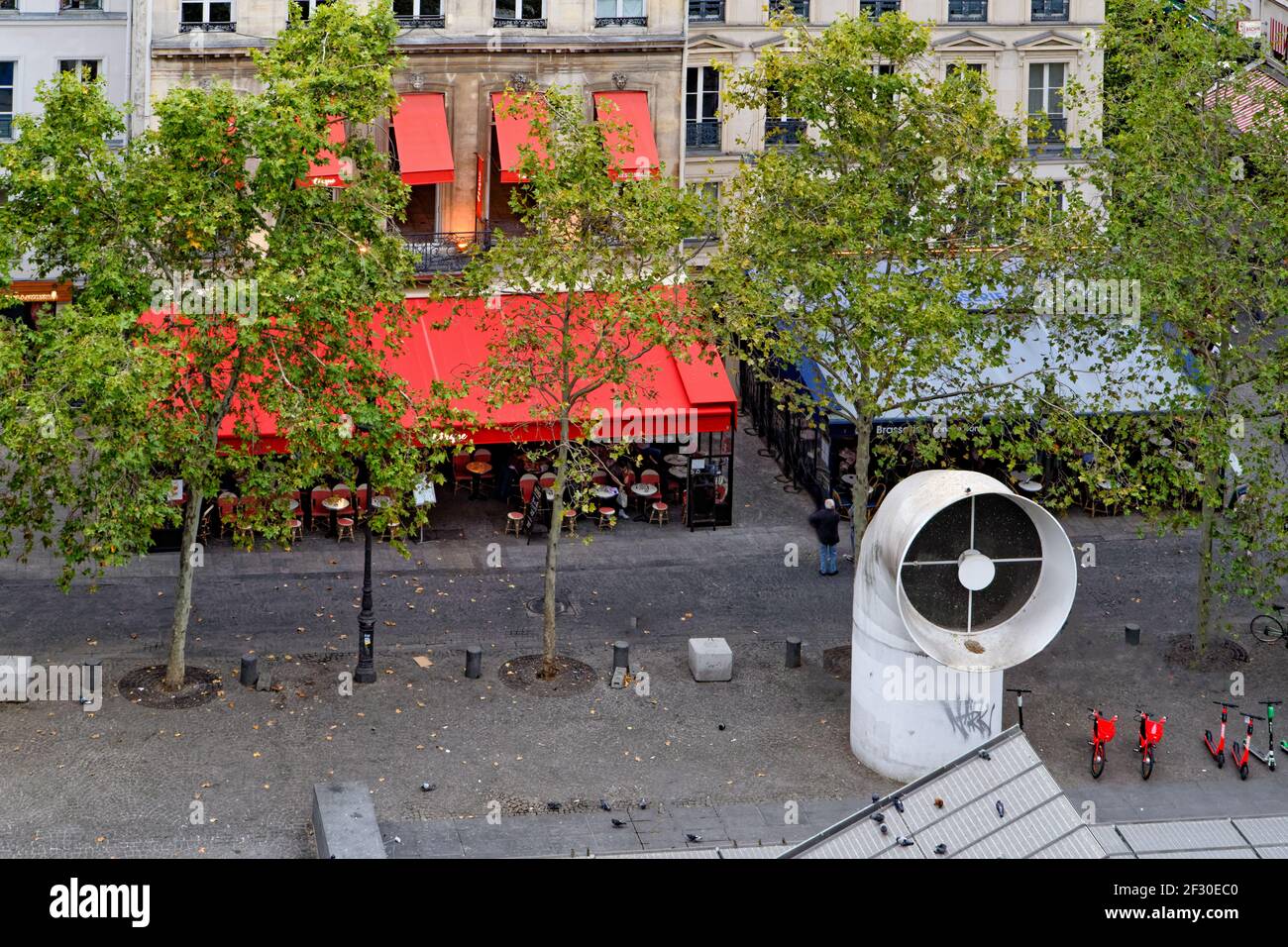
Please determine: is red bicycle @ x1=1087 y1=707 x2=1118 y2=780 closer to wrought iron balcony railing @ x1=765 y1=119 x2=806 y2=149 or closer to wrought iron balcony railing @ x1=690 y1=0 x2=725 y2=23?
wrought iron balcony railing @ x1=765 y1=119 x2=806 y2=149

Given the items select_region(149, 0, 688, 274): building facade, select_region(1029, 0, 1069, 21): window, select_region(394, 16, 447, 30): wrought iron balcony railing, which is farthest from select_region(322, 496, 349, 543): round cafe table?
select_region(1029, 0, 1069, 21): window

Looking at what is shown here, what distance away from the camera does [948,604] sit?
23.7 m

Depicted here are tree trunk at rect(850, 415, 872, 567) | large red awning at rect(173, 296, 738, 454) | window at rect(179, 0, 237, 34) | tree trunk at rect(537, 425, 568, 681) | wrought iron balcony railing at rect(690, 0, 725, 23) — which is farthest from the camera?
wrought iron balcony railing at rect(690, 0, 725, 23)

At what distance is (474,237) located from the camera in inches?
1423

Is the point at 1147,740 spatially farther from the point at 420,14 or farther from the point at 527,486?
the point at 420,14

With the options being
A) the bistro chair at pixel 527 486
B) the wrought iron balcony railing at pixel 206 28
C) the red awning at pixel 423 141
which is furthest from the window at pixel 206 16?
the bistro chair at pixel 527 486

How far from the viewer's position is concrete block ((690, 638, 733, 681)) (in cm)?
2820

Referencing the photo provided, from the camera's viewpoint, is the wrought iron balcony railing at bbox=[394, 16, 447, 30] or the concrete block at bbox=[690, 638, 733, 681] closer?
the concrete block at bbox=[690, 638, 733, 681]

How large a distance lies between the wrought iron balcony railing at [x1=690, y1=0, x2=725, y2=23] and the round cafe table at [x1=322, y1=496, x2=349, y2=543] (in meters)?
15.6

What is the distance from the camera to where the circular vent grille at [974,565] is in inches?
922

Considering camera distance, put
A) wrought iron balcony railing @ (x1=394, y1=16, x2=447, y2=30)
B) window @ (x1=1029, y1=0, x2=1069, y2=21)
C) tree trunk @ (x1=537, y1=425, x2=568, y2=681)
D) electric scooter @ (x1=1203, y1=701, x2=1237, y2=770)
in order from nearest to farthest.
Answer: electric scooter @ (x1=1203, y1=701, x2=1237, y2=770) → tree trunk @ (x1=537, y1=425, x2=568, y2=681) → wrought iron balcony railing @ (x1=394, y1=16, x2=447, y2=30) → window @ (x1=1029, y1=0, x2=1069, y2=21)

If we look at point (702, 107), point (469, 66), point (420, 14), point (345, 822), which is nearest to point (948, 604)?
point (345, 822)
